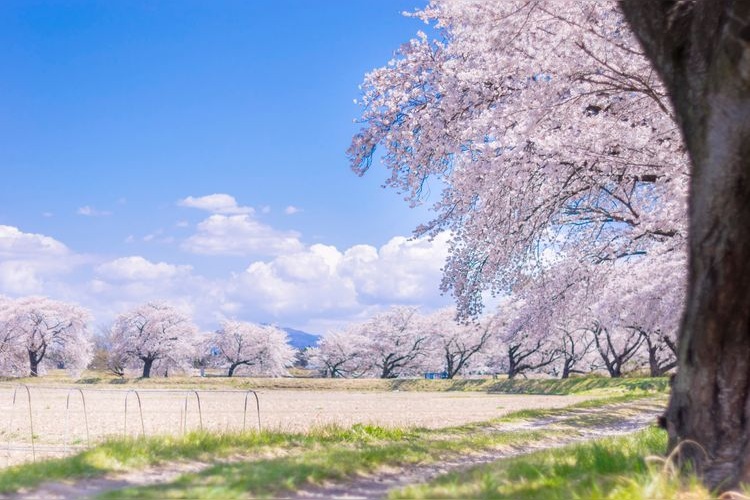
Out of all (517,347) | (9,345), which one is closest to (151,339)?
(9,345)

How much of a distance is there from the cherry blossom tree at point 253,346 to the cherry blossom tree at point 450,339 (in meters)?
18.2

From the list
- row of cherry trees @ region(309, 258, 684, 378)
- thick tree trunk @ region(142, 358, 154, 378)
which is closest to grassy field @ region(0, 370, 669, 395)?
row of cherry trees @ region(309, 258, 684, 378)

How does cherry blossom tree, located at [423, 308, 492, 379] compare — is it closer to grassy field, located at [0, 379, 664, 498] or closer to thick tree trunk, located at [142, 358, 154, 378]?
thick tree trunk, located at [142, 358, 154, 378]

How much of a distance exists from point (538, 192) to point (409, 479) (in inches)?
256

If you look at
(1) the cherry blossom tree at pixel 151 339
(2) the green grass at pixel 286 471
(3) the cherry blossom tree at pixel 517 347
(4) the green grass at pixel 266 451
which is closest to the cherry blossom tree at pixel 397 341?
(3) the cherry blossom tree at pixel 517 347

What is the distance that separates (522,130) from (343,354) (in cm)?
7114

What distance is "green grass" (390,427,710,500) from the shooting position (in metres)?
4.65

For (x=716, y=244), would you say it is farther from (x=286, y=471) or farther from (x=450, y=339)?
(x=450, y=339)

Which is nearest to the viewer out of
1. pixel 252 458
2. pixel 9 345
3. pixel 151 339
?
pixel 252 458

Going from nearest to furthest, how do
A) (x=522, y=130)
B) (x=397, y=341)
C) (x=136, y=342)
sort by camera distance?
A: (x=522, y=130) < (x=136, y=342) < (x=397, y=341)

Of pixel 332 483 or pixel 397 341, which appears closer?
pixel 332 483

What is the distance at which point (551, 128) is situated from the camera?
1061 centimetres

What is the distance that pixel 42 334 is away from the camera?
65375mm

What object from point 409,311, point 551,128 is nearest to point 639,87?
point 551,128
